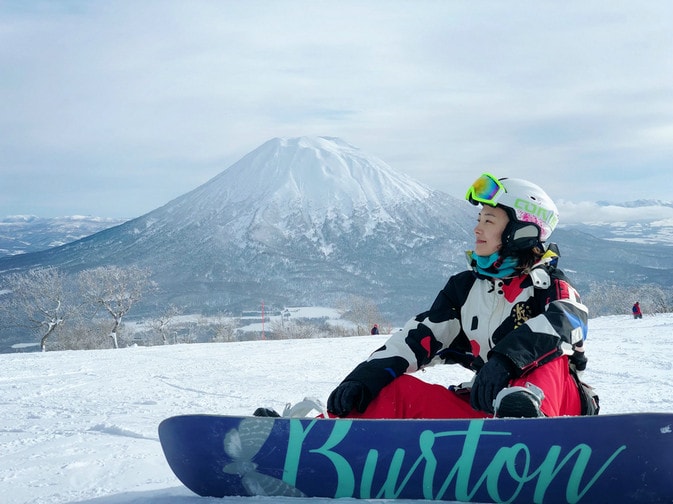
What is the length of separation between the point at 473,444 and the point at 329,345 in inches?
516

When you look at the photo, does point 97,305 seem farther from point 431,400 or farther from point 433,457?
point 433,457

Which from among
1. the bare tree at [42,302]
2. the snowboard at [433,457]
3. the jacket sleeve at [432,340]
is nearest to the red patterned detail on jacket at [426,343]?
the jacket sleeve at [432,340]

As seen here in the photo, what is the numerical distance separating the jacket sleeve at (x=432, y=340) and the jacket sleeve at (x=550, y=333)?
480 millimetres

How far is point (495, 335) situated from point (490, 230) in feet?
1.82

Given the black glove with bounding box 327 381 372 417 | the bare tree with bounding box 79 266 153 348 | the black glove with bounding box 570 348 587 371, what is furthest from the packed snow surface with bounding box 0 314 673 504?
the bare tree with bounding box 79 266 153 348

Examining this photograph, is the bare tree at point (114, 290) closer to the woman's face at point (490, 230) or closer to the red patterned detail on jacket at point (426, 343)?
the red patterned detail on jacket at point (426, 343)

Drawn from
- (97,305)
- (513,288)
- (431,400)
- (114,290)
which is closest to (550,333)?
(513,288)

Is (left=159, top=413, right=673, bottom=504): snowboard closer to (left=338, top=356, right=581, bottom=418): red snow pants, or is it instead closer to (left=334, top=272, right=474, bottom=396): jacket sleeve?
(left=338, top=356, right=581, bottom=418): red snow pants

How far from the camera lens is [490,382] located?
8.75ft

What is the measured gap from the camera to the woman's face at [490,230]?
3.21 meters

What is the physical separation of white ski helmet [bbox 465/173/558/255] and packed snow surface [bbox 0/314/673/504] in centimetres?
145

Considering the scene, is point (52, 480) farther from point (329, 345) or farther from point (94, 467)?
point (329, 345)

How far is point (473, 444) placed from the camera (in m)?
2.34

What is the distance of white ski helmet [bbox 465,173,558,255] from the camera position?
3170 mm
